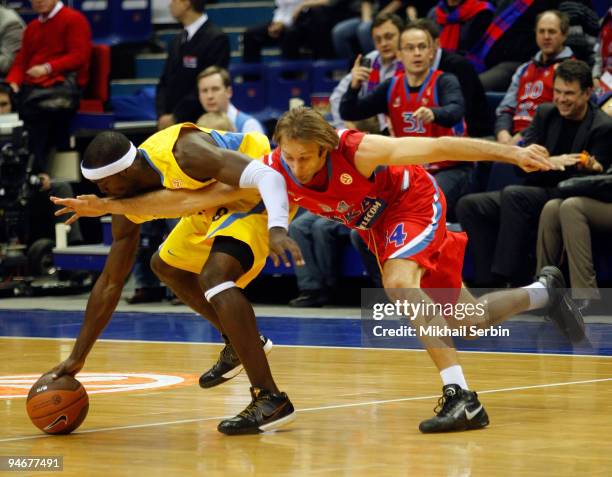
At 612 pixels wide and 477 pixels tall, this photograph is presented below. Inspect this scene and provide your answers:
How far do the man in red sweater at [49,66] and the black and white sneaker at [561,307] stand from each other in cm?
704

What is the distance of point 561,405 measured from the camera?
19.0ft

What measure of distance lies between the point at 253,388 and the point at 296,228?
493 cm

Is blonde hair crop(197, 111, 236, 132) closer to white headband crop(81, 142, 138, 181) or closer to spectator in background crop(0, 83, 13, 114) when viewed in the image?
spectator in background crop(0, 83, 13, 114)

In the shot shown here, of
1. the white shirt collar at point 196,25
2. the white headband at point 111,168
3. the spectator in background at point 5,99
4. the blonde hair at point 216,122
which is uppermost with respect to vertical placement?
the white headband at point 111,168

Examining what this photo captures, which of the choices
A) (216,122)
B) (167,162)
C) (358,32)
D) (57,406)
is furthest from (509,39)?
(57,406)

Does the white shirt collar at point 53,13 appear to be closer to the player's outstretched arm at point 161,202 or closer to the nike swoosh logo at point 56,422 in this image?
the player's outstretched arm at point 161,202

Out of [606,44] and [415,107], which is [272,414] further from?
[606,44]

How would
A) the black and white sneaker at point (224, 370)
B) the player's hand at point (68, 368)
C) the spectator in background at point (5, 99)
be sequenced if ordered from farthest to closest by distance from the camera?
1. the spectator in background at point (5, 99)
2. the black and white sneaker at point (224, 370)
3. the player's hand at point (68, 368)

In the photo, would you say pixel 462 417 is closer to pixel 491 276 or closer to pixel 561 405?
pixel 561 405

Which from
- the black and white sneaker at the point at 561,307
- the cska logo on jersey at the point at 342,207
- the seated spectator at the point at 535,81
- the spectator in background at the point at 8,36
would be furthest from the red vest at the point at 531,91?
the spectator in background at the point at 8,36

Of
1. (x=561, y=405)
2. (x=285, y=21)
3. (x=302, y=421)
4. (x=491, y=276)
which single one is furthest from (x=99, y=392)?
(x=285, y=21)

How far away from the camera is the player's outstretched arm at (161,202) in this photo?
18.0 feet

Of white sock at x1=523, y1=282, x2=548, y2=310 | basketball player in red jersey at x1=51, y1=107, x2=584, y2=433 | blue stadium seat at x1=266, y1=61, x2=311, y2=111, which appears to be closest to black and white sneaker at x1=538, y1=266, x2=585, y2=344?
white sock at x1=523, y1=282, x2=548, y2=310

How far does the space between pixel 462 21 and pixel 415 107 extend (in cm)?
175
